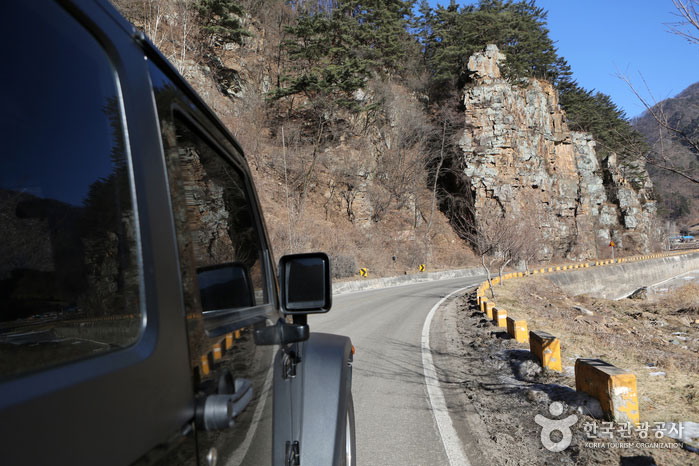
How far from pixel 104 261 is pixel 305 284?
1081 mm

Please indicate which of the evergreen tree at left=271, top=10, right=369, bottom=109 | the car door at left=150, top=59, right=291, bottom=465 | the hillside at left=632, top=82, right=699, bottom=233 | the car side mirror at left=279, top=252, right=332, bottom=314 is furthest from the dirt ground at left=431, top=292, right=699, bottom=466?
the evergreen tree at left=271, top=10, right=369, bottom=109

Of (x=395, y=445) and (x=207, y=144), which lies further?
(x=395, y=445)

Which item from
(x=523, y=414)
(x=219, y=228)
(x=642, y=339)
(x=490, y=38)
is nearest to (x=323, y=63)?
(x=490, y=38)

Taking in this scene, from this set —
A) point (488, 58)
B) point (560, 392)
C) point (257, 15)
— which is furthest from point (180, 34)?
point (560, 392)

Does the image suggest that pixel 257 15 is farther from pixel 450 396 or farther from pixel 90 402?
pixel 90 402

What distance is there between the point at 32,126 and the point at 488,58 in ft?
163

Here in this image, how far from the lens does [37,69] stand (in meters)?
0.93

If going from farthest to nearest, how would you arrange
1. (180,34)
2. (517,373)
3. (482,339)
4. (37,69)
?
(180,34)
(482,339)
(517,373)
(37,69)

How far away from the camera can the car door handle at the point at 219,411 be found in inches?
43.8

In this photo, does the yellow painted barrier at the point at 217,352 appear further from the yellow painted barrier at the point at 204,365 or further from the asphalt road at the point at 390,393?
the asphalt road at the point at 390,393

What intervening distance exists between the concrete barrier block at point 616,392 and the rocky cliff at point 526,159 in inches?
1428

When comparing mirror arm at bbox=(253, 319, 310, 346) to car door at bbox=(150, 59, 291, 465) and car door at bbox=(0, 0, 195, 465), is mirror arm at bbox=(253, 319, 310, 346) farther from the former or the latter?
car door at bbox=(0, 0, 195, 465)

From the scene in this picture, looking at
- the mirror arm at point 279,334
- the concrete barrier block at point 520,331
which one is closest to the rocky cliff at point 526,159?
the concrete barrier block at point 520,331
